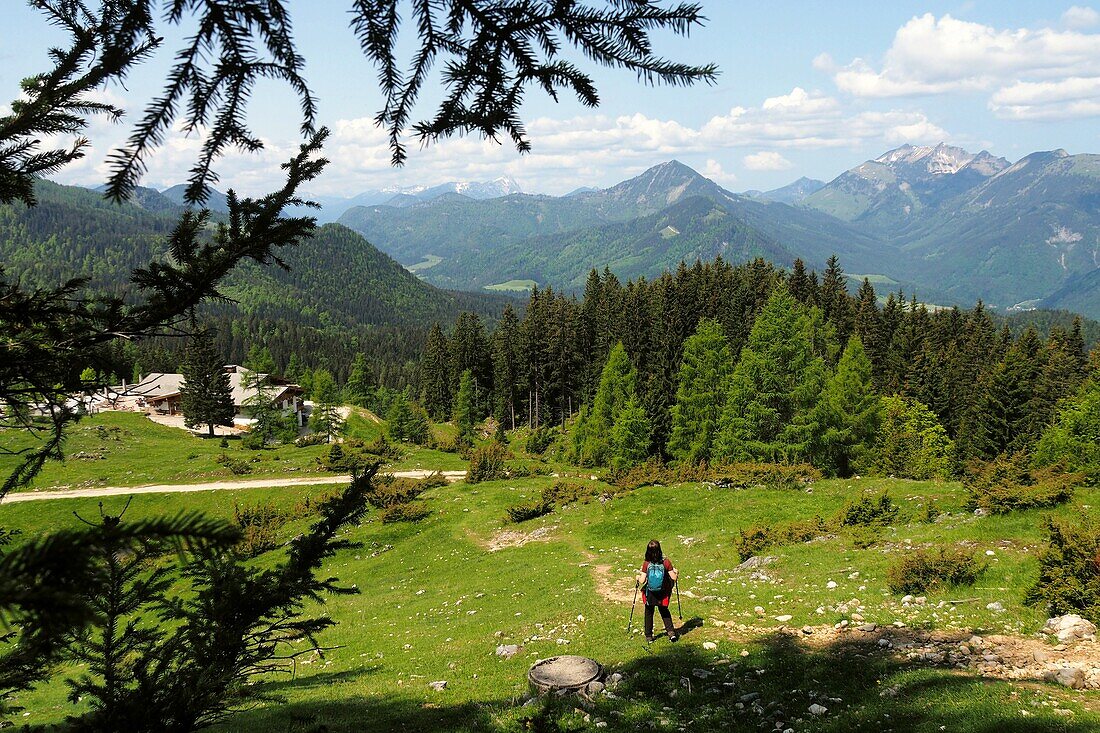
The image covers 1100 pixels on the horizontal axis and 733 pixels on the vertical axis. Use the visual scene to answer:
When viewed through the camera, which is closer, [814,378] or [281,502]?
[281,502]

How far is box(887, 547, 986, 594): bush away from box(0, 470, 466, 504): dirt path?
98.2ft

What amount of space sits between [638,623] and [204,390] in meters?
67.5

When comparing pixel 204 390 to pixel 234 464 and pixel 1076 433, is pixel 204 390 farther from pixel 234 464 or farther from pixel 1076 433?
pixel 1076 433

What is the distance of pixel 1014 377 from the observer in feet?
164

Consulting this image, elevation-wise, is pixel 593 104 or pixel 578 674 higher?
pixel 593 104

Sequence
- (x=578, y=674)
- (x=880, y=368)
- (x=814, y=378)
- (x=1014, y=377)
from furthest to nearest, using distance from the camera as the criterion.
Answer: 1. (x=880, y=368)
2. (x=1014, y=377)
3. (x=814, y=378)
4. (x=578, y=674)

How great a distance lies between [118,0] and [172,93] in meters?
0.96

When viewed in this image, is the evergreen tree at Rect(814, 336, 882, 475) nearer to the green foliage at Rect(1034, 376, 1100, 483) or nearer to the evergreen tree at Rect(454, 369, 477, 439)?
the green foliage at Rect(1034, 376, 1100, 483)

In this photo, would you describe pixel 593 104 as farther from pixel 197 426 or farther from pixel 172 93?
pixel 197 426

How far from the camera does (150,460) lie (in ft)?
168

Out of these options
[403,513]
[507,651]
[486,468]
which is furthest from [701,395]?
[507,651]

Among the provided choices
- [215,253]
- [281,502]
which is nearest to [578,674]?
[215,253]

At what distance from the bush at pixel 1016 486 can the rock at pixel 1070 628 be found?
7754 millimetres

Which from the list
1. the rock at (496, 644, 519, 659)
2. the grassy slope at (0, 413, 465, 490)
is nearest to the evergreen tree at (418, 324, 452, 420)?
the grassy slope at (0, 413, 465, 490)
